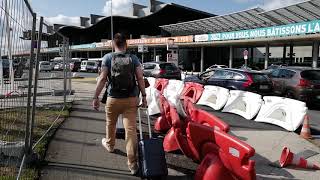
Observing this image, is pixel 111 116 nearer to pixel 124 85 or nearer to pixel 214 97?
pixel 124 85

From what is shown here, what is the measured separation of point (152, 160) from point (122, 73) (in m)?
1.31

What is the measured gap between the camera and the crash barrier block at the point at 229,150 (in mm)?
4594

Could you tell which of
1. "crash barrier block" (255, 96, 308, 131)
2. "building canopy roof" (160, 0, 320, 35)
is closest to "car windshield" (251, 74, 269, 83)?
"crash barrier block" (255, 96, 308, 131)

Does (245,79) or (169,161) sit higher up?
(245,79)

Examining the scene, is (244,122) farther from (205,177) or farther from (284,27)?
(284,27)

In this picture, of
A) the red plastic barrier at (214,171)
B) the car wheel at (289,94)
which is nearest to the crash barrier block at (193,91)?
the car wheel at (289,94)

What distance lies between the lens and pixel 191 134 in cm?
587

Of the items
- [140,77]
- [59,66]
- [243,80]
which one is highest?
[59,66]

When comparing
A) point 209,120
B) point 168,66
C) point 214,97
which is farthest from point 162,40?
point 209,120

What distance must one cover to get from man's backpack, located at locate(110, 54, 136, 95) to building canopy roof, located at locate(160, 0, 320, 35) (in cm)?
3794

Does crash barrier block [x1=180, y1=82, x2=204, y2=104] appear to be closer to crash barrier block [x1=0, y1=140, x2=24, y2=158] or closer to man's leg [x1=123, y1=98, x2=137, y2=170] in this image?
man's leg [x1=123, y1=98, x2=137, y2=170]

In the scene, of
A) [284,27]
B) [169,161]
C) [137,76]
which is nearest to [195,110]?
[169,161]

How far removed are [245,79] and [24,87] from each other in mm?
11347

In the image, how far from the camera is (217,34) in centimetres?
4891
